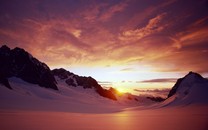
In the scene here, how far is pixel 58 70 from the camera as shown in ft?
497

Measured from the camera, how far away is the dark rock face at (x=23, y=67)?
88.4 metres

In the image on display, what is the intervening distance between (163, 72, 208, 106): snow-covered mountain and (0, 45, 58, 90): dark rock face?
62448mm

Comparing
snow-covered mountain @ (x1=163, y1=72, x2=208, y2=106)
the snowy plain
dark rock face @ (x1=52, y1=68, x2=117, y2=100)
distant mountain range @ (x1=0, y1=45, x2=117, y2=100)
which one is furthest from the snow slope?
dark rock face @ (x1=52, y1=68, x2=117, y2=100)

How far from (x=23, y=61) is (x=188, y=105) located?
265 ft

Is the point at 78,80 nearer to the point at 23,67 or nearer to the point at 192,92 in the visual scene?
the point at 23,67

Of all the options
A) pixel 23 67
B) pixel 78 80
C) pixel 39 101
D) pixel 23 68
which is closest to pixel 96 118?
pixel 39 101

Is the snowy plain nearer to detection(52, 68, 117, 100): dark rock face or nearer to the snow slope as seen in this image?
the snow slope

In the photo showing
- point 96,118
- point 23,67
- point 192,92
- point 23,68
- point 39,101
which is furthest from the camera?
point 23,67

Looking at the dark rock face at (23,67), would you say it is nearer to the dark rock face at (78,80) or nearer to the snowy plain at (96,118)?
the snowy plain at (96,118)

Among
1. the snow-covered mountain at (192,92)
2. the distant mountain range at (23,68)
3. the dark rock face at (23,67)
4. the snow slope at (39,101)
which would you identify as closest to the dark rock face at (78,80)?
the distant mountain range at (23,68)

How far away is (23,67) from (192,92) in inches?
3004

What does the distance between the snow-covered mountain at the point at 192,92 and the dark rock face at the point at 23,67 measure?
62448 millimetres

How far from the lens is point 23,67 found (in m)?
92.1

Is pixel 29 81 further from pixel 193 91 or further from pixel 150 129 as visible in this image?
pixel 150 129
